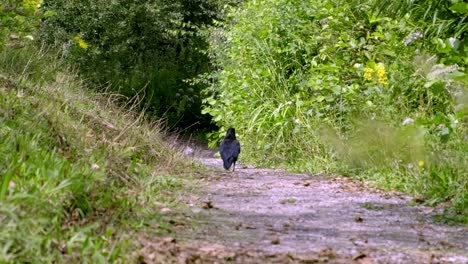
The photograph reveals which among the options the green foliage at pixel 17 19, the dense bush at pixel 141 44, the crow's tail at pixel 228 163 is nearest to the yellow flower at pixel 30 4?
Result: the green foliage at pixel 17 19

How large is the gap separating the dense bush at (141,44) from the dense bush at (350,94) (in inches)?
181

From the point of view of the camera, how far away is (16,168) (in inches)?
140

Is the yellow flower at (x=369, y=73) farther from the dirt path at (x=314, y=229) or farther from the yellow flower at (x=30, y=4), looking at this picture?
the yellow flower at (x=30, y=4)

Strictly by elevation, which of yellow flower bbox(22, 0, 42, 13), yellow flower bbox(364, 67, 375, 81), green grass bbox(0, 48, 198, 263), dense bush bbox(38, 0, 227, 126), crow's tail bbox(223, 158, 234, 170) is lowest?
dense bush bbox(38, 0, 227, 126)

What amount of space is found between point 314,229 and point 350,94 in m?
3.90

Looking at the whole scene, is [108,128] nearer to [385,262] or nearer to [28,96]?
[28,96]

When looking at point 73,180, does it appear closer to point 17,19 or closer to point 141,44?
point 17,19

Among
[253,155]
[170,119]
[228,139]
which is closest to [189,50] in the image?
[170,119]

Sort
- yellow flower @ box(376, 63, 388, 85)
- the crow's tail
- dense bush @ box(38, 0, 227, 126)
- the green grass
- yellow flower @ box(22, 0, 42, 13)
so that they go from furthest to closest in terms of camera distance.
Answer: dense bush @ box(38, 0, 227, 126), the crow's tail, yellow flower @ box(376, 63, 388, 85), yellow flower @ box(22, 0, 42, 13), the green grass

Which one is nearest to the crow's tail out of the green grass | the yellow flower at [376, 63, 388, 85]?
the green grass

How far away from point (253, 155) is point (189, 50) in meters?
9.77

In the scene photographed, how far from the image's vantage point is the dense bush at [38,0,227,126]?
631 inches

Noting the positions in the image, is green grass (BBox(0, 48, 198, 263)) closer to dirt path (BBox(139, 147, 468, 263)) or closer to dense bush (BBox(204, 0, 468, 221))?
dirt path (BBox(139, 147, 468, 263))

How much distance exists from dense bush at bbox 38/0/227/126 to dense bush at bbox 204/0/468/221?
4.60m
